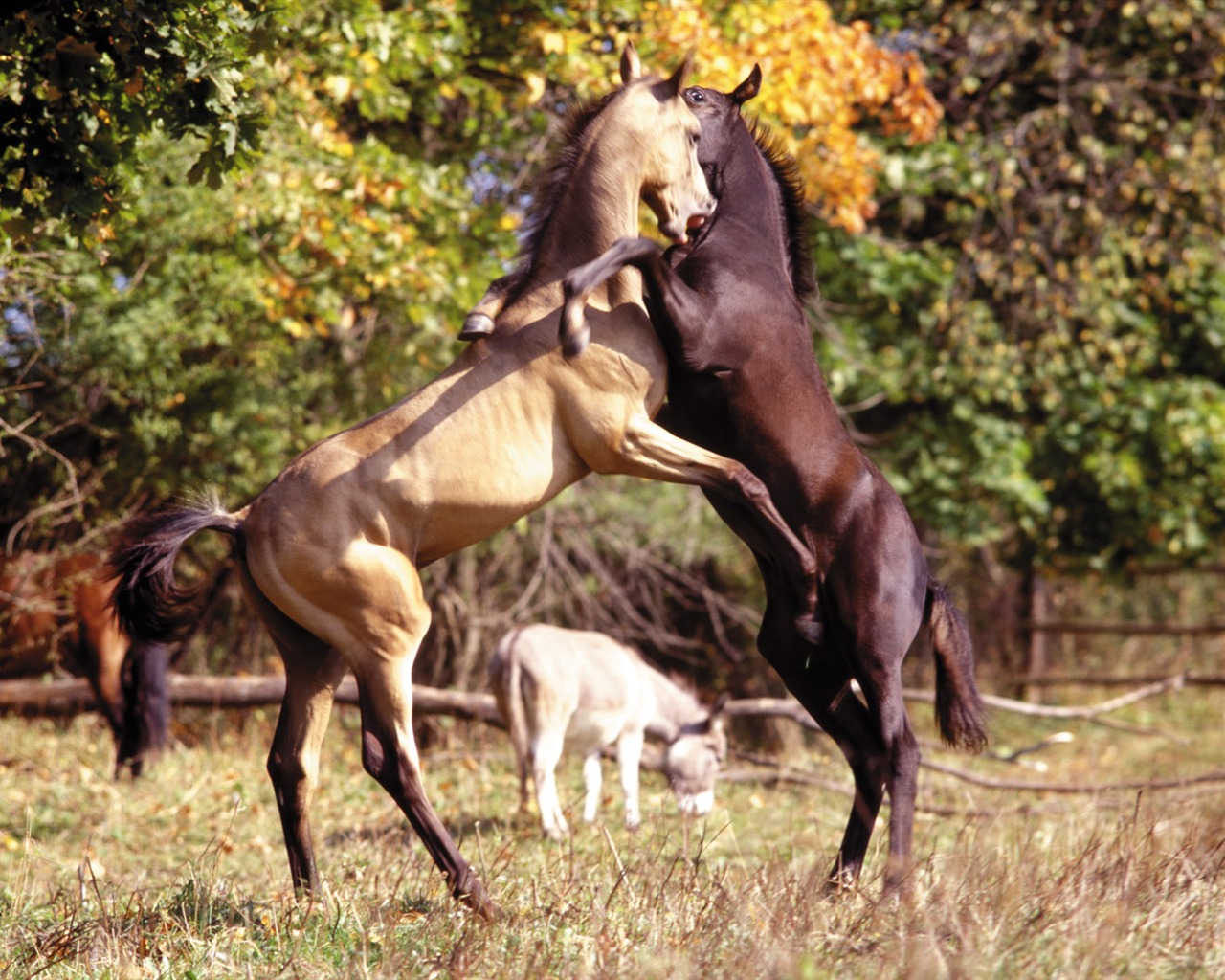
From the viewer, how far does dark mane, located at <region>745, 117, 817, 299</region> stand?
504 cm

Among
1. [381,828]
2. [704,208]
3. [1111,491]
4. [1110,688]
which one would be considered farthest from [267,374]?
[1110,688]

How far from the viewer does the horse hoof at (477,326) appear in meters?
4.43

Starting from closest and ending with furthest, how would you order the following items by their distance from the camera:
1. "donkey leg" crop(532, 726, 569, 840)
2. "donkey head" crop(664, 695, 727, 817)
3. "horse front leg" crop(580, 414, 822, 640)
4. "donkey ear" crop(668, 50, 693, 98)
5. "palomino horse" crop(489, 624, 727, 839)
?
1. "horse front leg" crop(580, 414, 822, 640)
2. "donkey ear" crop(668, 50, 693, 98)
3. "donkey leg" crop(532, 726, 569, 840)
4. "palomino horse" crop(489, 624, 727, 839)
5. "donkey head" crop(664, 695, 727, 817)

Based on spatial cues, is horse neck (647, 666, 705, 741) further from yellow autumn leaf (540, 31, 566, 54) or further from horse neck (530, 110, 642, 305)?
horse neck (530, 110, 642, 305)

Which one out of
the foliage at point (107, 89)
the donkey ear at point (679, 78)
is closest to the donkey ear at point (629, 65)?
the donkey ear at point (679, 78)

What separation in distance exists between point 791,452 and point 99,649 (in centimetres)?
756

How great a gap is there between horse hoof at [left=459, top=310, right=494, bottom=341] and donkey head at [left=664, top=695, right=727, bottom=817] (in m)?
5.08

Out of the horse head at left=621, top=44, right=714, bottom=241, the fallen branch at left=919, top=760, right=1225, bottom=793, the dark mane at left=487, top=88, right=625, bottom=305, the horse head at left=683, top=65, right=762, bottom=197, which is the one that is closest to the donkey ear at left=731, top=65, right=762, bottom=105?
the horse head at left=683, top=65, right=762, bottom=197

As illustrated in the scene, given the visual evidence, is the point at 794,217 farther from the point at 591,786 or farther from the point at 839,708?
the point at 591,786

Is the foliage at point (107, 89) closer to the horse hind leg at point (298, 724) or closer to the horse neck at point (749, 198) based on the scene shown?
the horse hind leg at point (298, 724)

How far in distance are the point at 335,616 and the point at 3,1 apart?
253cm

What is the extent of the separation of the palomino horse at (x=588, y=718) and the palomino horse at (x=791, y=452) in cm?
346

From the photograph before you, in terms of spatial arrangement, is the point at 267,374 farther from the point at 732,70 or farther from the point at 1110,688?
the point at 1110,688

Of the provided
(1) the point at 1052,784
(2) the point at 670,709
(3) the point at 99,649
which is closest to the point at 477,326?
(2) the point at 670,709
